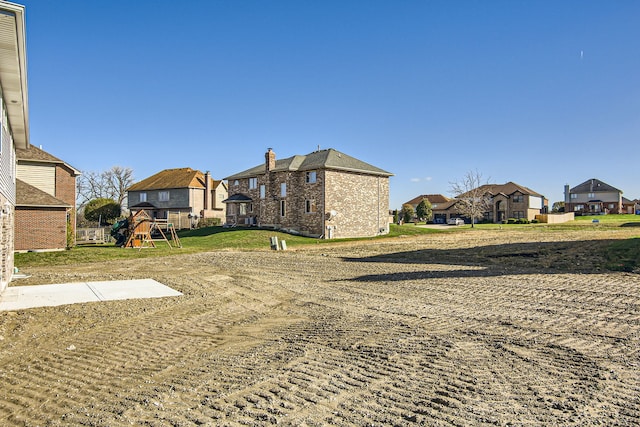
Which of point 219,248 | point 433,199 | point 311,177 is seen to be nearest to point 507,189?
point 433,199

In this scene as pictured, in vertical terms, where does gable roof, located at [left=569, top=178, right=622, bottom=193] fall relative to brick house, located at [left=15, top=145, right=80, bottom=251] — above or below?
above

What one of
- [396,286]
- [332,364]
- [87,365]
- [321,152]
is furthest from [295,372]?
[321,152]

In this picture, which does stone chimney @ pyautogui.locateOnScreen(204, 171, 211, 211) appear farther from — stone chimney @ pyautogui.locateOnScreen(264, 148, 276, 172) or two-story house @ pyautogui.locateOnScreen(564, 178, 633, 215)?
two-story house @ pyautogui.locateOnScreen(564, 178, 633, 215)

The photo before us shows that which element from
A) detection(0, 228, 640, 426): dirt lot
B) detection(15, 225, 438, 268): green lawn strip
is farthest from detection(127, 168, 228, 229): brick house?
detection(0, 228, 640, 426): dirt lot

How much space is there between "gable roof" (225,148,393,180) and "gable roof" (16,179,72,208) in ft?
63.6

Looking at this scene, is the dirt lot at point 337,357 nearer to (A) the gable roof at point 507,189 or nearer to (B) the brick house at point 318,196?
(B) the brick house at point 318,196

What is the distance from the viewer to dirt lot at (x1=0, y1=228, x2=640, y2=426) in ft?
14.9

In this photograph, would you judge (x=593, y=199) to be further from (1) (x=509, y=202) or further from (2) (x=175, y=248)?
(2) (x=175, y=248)

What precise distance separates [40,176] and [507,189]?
70.3 metres

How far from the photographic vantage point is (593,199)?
9100cm

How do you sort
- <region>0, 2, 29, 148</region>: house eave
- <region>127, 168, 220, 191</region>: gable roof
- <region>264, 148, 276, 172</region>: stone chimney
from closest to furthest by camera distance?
<region>0, 2, 29, 148</region>: house eave
<region>264, 148, 276, 172</region>: stone chimney
<region>127, 168, 220, 191</region>: gable roof

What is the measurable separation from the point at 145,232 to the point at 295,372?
94.4 feet

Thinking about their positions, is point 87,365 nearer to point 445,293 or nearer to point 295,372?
point 295,372

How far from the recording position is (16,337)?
25.4ft
